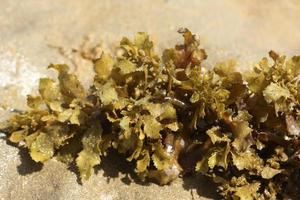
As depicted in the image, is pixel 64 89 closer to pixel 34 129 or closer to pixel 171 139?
pixel 34 129

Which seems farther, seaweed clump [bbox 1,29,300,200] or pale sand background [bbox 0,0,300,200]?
pale sand background [bbox 0,0,300,200]

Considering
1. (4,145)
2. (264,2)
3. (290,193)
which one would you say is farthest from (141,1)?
(290,193)

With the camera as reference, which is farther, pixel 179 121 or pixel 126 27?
pixel 126 27

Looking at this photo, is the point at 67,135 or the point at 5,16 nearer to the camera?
the point at 67,135

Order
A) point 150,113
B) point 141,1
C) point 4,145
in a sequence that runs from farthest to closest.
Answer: point 141,1, point 4,145, point 150,113

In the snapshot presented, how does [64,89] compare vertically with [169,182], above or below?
above

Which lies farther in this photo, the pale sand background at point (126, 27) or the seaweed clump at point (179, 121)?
the pale sand background at point (126, 27)

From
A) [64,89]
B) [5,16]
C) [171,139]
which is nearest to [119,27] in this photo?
[5,16]

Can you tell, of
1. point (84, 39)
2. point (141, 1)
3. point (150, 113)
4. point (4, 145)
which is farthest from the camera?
point (141, 1)
